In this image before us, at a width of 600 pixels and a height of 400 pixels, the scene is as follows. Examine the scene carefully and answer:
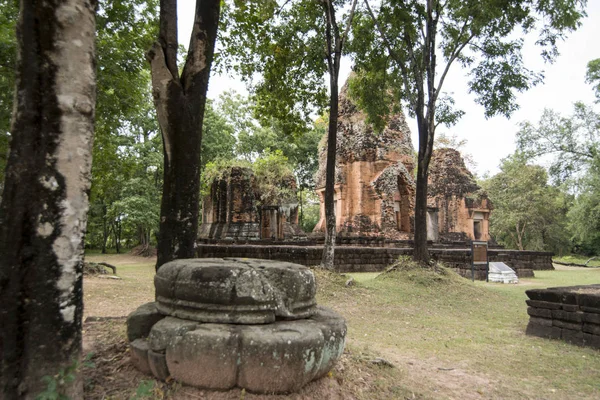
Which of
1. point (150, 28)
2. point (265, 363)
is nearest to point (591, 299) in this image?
point (265, 363)

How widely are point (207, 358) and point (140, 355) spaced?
25.4 inches

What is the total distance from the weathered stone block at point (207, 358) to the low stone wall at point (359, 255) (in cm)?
967

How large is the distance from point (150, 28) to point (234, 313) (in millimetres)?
6895

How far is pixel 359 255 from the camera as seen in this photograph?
553 inches

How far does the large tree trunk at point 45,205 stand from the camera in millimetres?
2227

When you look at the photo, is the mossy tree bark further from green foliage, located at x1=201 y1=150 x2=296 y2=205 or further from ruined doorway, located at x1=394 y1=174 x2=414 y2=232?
ruined doorway, located at x1=394 y1=174 x2=414 y2=232

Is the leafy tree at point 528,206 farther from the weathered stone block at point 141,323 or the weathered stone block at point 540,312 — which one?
the weathered stone block at point 141,323

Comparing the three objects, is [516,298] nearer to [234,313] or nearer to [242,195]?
[234,313]

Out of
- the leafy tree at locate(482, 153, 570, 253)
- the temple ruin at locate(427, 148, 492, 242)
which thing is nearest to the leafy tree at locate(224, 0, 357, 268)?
the temple ruin at locate(427, 148, 492, 242)

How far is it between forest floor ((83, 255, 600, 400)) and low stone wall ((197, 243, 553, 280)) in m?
3.74

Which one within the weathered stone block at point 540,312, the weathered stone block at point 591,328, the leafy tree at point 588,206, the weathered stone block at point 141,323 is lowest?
the weathered stone block at point 591,328

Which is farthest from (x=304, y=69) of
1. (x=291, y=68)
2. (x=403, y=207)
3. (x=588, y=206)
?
(x=588, y=206)

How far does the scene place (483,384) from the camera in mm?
3783

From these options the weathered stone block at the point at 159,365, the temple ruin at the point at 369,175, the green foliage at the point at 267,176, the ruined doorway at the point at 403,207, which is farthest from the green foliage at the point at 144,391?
the ruined doorway at the point at 403,207
